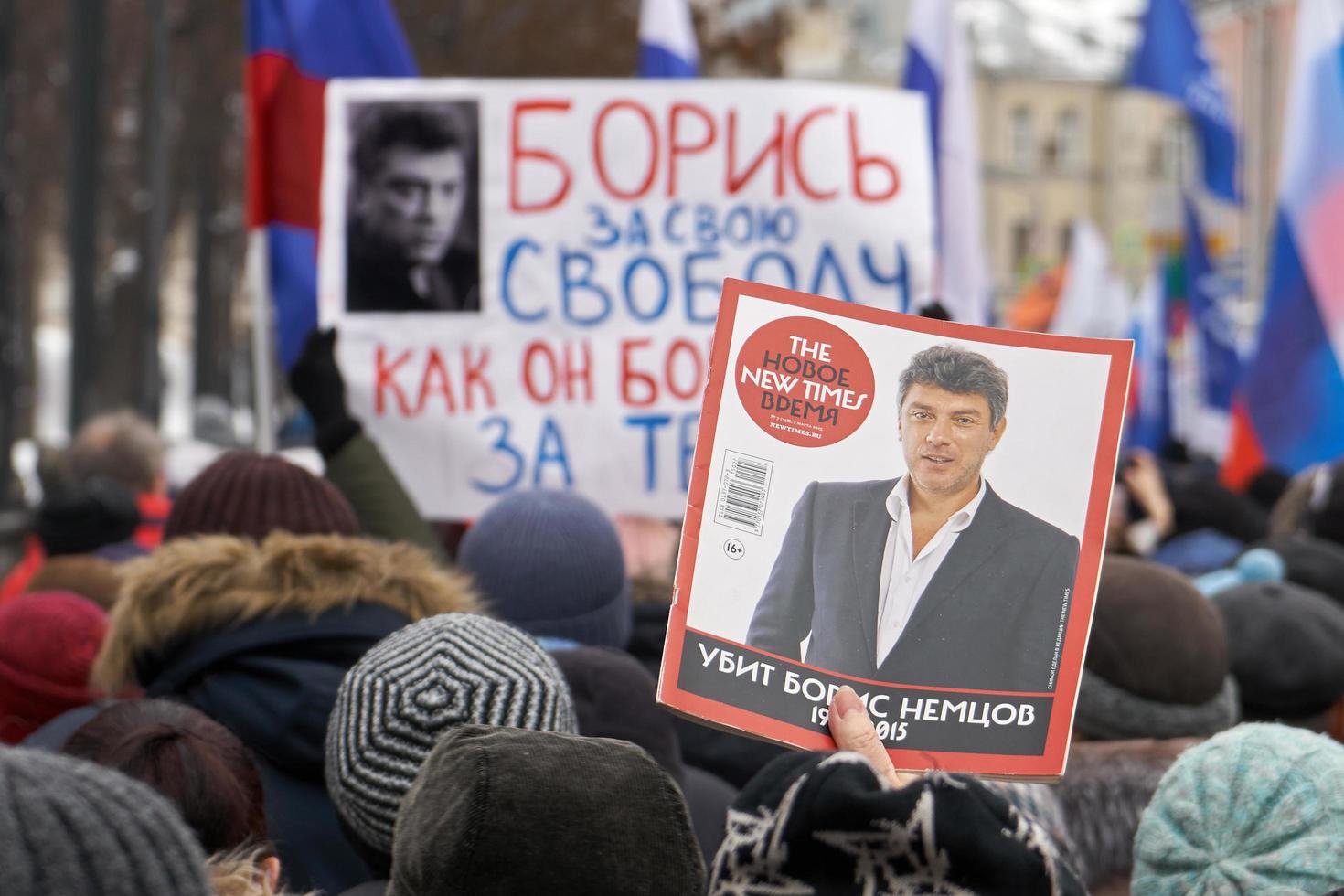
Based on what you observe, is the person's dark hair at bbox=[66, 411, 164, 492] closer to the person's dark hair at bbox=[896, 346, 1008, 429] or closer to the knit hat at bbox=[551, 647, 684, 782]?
the knit hat at bbox=[551, 647, 684, 782]

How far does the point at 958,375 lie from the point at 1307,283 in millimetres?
5697

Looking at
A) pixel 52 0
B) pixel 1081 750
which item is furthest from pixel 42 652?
pixel 52 0

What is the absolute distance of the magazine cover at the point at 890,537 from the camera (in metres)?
2.36

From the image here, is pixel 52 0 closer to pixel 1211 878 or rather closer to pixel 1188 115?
pixel 1188 115

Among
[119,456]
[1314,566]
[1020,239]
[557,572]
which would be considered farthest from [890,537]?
[1020,239]

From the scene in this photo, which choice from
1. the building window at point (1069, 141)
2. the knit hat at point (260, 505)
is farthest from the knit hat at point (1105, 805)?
the building window at point (1069, 141)

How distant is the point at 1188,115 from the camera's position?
37.0 ft

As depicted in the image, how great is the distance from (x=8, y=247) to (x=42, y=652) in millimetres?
10670

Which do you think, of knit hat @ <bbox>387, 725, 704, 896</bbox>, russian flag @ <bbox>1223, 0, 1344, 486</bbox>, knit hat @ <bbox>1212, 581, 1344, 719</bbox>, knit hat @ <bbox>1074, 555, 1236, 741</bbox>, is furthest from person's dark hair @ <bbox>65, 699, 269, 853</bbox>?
russian flag @ <bbox>1223, 0, 1344, 486</bbox>

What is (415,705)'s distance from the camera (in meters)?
2.47

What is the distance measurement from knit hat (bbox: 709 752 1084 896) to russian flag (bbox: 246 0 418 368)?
14.5ft

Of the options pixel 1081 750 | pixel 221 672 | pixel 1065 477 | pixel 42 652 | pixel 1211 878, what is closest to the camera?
pixel 1211 878

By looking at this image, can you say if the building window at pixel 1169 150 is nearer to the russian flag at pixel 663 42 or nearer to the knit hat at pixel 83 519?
the russian flag at pixel 663 42

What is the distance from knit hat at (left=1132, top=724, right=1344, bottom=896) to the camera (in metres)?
2.26
